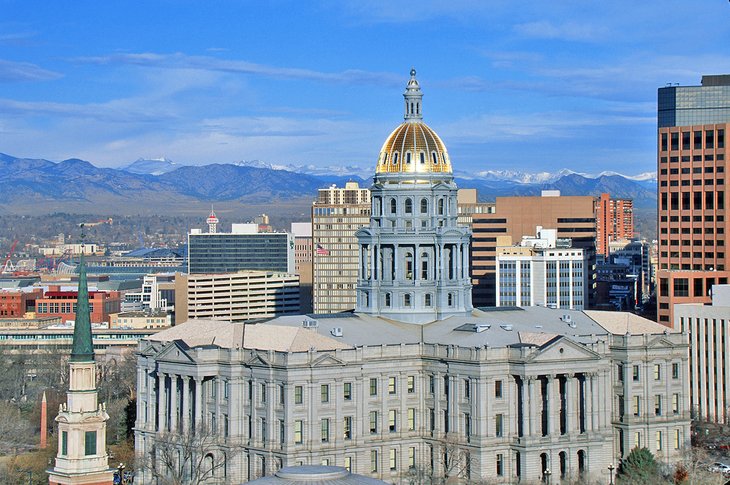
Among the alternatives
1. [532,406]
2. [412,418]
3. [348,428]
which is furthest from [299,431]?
[532,406]

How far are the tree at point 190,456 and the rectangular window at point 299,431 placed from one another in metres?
5.99

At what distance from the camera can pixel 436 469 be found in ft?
551

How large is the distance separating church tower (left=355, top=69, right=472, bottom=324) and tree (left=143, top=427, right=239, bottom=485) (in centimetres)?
2732

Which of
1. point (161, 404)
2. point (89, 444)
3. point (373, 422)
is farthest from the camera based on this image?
point (161, 404)

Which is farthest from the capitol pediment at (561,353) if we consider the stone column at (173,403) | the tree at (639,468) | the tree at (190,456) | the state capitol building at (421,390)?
the stone column at (173,403)

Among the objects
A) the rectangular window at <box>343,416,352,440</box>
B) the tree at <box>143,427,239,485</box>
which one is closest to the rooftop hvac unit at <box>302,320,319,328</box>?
the rectangular window at <box>343,416,352,440</box>

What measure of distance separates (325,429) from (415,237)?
27.1 m

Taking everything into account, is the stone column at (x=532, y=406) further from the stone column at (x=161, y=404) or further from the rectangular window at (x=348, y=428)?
the stone column at (x=161, y=404)

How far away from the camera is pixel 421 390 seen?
17250 cm

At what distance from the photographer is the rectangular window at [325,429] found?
16450 centimetres

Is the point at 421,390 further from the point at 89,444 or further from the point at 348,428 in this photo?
the point at 89,444

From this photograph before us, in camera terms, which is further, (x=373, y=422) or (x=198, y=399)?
(x=373, y=422)

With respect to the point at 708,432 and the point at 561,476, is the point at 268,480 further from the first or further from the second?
the point at 708,432

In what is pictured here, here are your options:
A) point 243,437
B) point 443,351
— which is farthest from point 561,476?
point 243,437
